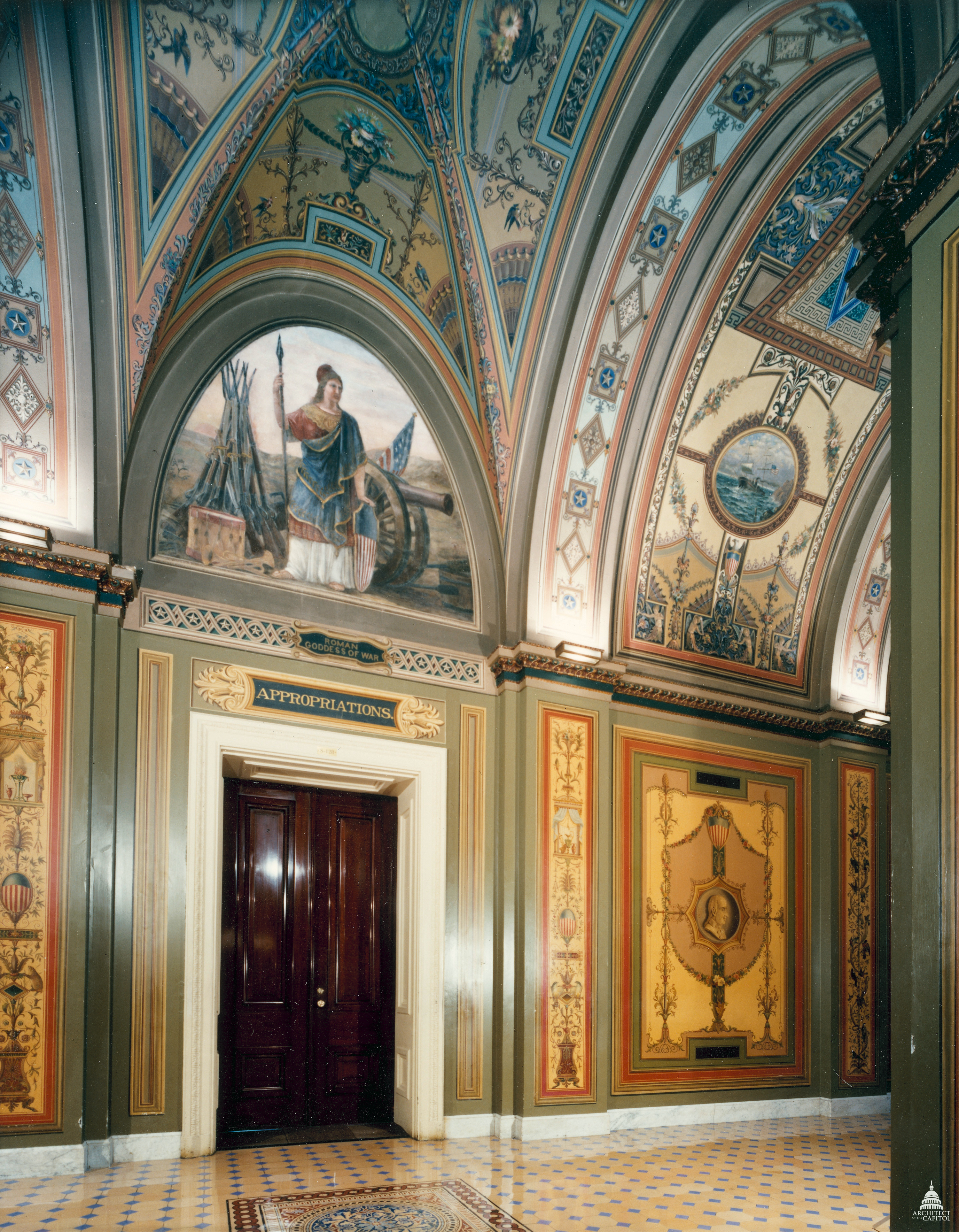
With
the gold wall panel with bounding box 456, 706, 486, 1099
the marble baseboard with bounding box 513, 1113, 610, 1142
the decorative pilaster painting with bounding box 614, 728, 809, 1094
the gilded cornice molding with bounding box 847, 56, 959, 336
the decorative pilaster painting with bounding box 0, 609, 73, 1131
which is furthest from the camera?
the decorative pilaster painting with bounding box 614, 728, 809, 1094

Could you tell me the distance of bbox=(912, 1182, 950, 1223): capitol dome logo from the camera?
3645mm

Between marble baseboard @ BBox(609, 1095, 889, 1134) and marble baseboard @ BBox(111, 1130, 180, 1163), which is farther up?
marble baseboard @ BBox(111, 1130, 180, 1163)

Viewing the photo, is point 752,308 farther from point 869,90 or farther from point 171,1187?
point 171,1187

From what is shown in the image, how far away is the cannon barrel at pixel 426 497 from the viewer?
9.38 metres

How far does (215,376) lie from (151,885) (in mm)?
4244

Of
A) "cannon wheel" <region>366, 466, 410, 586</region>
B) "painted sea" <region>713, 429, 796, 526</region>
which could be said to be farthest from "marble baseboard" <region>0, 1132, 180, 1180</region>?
"painted sea" <region>713, 429, 796, 526</region>

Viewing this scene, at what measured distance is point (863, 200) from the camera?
453 cm

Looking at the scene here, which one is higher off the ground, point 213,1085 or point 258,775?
point 258,775

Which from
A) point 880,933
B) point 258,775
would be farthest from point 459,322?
point 880,933

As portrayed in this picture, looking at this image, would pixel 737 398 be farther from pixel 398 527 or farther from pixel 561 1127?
pixel 561 1127

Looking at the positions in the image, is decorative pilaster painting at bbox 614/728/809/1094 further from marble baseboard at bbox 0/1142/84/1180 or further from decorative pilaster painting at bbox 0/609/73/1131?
decorative pilaster painting at bbox 0/609/73/1131

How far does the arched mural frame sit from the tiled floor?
4200 mm

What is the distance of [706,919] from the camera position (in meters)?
10.1

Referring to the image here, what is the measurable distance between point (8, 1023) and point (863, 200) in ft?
22.9
